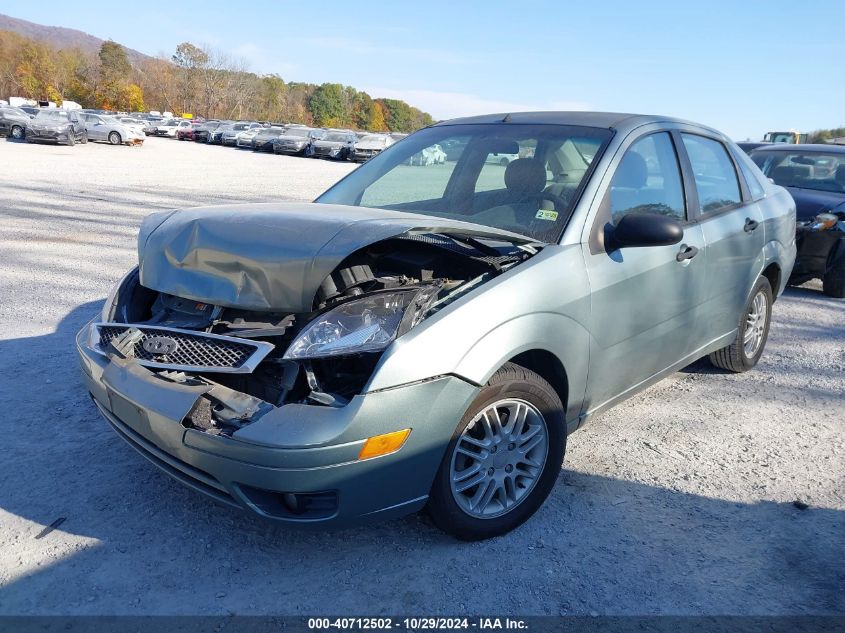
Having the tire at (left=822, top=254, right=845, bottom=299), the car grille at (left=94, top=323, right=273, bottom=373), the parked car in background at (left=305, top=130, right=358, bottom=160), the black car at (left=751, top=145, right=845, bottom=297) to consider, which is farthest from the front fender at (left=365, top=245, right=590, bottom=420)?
the parked car in background at (left=305, top=130, right=358, bottom=160)

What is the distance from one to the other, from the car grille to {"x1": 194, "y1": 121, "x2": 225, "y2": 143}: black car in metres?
48.8

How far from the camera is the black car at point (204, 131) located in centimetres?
4841

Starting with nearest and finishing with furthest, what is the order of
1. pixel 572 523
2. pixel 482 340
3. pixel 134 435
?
pixel 482 340
pixel 134 435
pixel 572 523

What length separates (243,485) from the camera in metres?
2.36

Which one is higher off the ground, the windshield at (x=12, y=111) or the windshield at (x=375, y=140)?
the windshield at (x=12, y=111)

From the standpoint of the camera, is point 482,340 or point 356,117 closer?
point 482,340

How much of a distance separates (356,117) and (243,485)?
414ft

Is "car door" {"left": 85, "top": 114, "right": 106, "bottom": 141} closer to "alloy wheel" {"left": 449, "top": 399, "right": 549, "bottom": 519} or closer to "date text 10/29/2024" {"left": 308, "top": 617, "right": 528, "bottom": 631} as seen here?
"alloy wheel" {"left": 449, "top": 399, "right": 549, "bottom": 519}

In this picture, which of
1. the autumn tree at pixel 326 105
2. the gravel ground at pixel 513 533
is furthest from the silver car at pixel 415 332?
the autumn tree at pixel 326 105

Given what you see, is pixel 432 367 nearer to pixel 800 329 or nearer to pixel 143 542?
pixel 143 542

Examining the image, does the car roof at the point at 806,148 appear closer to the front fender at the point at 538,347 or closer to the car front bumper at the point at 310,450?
the front fender at the point at 538,347

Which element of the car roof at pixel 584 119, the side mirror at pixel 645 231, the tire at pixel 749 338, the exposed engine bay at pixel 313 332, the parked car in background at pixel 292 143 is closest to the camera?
the exposed engine bay at pixel 313 332

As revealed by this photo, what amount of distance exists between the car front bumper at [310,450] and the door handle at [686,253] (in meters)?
1.67

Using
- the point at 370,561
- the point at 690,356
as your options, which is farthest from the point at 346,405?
the point at 690,356
